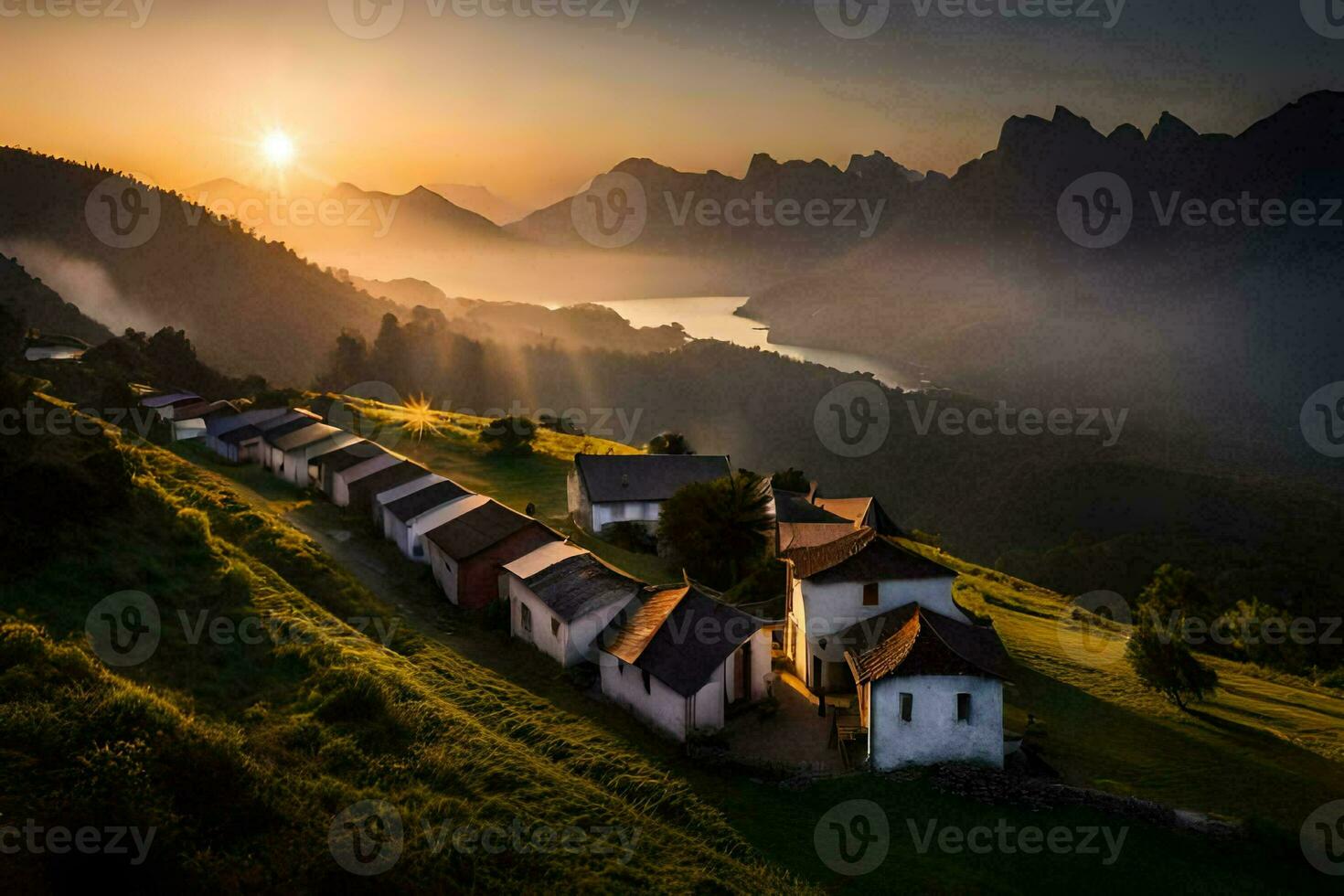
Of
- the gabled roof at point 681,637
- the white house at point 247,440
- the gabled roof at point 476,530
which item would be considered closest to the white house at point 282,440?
the white house at point 247,440

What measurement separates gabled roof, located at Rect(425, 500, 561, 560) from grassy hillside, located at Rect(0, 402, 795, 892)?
768 cm

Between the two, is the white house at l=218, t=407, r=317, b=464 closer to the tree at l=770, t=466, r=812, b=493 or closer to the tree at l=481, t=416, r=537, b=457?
the tree at l=481, t=416, r=537, b=457

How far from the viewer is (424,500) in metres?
44.5

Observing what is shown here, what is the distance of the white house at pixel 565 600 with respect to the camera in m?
30.8

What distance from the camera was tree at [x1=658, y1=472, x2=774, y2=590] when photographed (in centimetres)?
4594

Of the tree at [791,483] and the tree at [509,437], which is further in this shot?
the tree at [509,437]

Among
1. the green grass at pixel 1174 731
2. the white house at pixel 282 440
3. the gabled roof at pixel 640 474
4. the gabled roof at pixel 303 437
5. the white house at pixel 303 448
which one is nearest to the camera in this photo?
the green grass at pixel 1174 731

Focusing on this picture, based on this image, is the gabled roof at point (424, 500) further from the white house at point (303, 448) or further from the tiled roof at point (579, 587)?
the white house at point (303, 448)

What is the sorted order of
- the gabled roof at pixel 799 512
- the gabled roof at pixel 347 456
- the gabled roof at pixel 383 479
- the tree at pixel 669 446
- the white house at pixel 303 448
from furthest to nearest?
1. the tree at pixel 669 446
2. the white house at pixel 303 448
3. the gabled roof at pixel 347 456
4. the gabled roof at pixel 799 512
5. the gabled roof at pixel 383 479

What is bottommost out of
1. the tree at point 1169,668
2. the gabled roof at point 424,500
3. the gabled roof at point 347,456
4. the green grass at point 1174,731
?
the green grass at point 1174,731

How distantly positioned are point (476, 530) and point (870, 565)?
57.7 feet

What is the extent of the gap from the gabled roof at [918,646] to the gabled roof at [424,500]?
22.2 m

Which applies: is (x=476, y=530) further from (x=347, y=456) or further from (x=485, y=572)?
(x=347, y=456)

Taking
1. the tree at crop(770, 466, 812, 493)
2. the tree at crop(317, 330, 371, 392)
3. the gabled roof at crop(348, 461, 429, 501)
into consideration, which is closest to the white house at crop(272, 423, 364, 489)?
the gabled roof at crop(348, 461, 429, 501)
